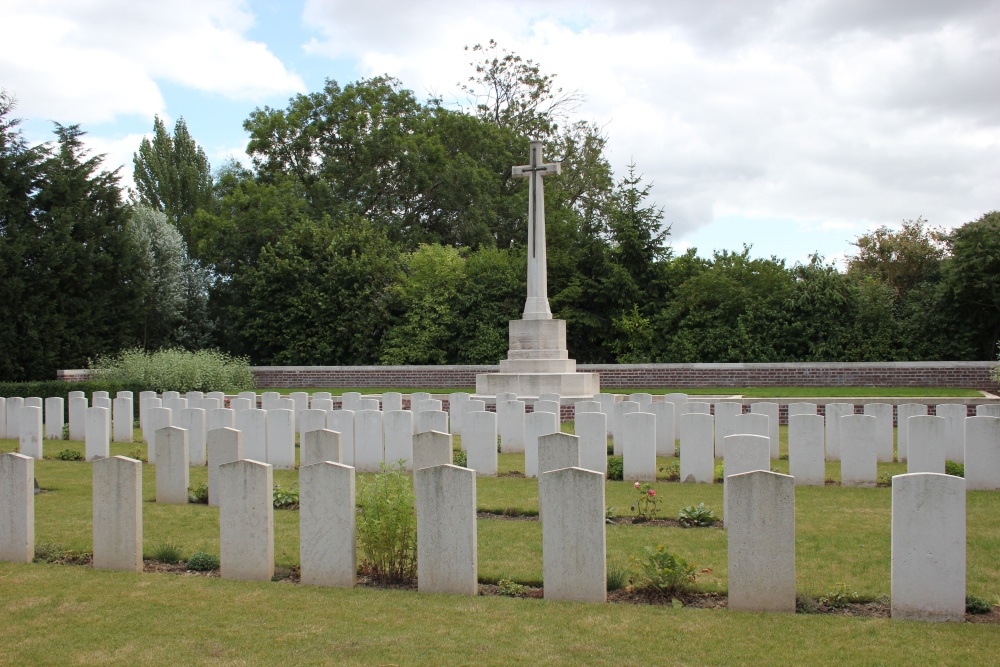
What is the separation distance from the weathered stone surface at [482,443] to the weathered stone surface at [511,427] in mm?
1638

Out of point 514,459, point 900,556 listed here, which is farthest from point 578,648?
point 514,459

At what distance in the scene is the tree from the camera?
1694 inches

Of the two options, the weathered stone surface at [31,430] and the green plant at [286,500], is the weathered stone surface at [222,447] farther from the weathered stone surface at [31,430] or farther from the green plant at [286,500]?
the weathered stone surface at [31,430]

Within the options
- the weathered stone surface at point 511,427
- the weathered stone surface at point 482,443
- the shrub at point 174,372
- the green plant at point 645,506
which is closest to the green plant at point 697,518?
the green plant at point 645,506

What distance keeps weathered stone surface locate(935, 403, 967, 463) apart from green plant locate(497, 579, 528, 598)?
6.50m

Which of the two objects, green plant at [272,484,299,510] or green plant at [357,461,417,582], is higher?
green plant at [357,461,417,582]

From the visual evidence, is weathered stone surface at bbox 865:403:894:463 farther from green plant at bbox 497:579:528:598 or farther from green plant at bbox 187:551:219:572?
green plant at bbox 187:551:219:572

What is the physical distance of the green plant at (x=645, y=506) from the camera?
7.28m

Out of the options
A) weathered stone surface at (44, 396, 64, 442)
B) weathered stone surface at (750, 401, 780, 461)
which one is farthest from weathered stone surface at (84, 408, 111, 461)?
weathered stone surface at (750, 401, 780, 461)

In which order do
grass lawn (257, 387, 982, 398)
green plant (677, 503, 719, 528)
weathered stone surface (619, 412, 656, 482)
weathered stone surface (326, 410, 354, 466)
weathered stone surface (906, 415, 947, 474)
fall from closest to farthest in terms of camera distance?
green plant (677, 503, 719, 528)
weathered stone surface (906, 415, 947, 474)
weathered stone surface (619, 412, 656, 482)
weathered stone surface (326, 410, 354, 466)
grass lawn (257, 387, 982, 398)

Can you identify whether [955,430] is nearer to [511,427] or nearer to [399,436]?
[511,427]

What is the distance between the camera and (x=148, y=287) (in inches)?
1017

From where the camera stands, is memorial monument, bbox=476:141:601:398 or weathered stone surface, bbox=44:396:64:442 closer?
weathered stone surface, bbox=44:396:64:442

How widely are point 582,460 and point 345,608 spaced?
4.56 meters
